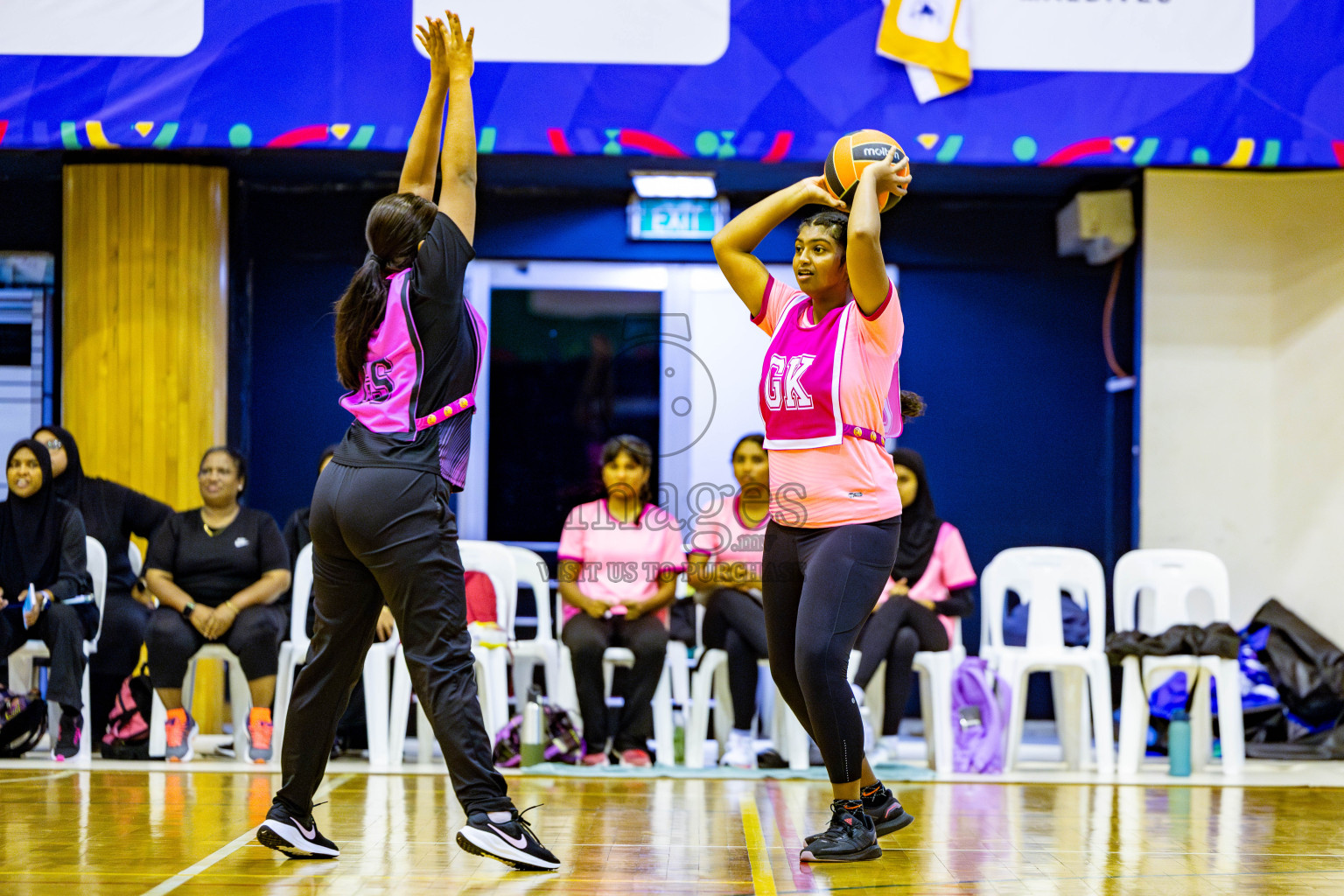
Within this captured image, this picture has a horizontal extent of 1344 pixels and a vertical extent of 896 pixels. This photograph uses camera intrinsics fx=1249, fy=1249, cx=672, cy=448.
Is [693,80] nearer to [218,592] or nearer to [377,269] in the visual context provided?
[377,269]

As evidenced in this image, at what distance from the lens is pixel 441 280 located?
3041mm

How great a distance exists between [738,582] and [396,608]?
2403 millimetres

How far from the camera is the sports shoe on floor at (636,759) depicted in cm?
500

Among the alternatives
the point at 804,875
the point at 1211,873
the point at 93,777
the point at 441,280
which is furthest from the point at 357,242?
the point at 1211,873

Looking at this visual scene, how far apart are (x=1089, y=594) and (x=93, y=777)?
160 inches

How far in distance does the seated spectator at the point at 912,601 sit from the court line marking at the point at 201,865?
249cm

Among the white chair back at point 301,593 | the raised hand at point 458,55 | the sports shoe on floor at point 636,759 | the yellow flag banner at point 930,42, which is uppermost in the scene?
the yellow flag banner at point 930,42

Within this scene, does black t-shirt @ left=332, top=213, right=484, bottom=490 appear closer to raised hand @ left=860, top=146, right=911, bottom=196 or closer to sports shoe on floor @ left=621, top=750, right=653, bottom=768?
raised hand @ left=860, top=146, right=911, bottom=196

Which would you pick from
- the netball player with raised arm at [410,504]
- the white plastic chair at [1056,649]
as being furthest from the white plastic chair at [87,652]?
the white plastic chair at [1056,649]

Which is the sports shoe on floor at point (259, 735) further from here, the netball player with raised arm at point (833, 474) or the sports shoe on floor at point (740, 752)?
the netball player with raised arm at point (833, 474)

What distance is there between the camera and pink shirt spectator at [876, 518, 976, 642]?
5379 mm

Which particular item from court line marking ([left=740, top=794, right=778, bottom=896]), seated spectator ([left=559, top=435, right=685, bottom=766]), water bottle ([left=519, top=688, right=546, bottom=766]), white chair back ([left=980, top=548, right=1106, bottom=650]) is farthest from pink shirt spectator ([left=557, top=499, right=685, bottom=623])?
white chair back ([left=980, top=548, right=1106, bottom=650])

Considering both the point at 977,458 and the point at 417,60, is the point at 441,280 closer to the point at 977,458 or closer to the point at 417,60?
the point at 417,60

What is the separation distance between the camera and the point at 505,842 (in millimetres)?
3023
